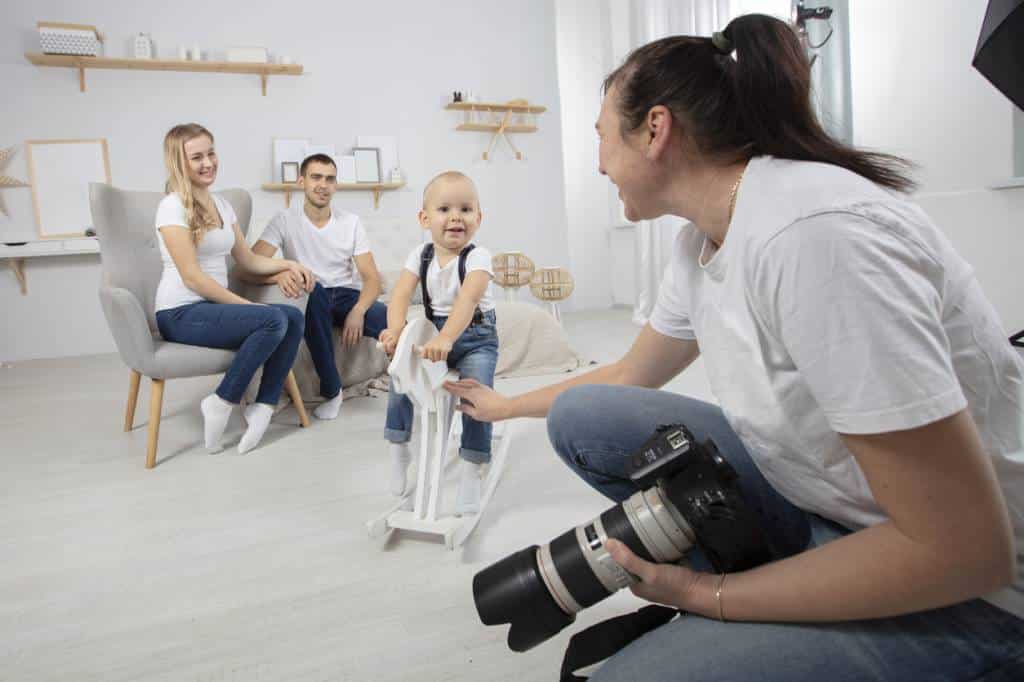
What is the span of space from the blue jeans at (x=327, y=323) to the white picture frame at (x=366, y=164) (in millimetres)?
2320

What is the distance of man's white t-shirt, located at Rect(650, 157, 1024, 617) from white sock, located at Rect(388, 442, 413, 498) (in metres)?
1.05

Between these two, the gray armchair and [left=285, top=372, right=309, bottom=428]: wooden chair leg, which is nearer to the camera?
the gray armchair

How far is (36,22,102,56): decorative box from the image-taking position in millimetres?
4113

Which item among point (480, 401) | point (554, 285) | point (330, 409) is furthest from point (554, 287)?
point (480, 401)

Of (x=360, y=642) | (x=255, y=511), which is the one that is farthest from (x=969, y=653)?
(x=255, y=511)

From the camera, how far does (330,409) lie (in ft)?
8.44

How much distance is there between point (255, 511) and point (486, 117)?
4241mm

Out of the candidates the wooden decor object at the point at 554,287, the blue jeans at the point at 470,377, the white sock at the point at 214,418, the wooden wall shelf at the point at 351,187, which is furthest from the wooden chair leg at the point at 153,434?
the wooden wall shelf at the point at 351,187

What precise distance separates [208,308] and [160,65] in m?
3.06

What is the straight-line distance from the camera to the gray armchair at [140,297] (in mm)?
2064

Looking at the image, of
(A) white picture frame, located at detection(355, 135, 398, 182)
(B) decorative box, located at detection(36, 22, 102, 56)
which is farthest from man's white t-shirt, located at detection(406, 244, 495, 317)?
(B) decorative box, located at detection(36, 22, 102, 56)

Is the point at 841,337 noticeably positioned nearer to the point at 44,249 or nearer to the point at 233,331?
the point at 233,331

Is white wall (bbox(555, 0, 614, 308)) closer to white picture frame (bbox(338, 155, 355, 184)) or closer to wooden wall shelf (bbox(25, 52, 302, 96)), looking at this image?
white picture frame (bbox(338, 155, 355, 184))

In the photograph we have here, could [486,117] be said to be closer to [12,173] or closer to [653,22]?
[653,22]
